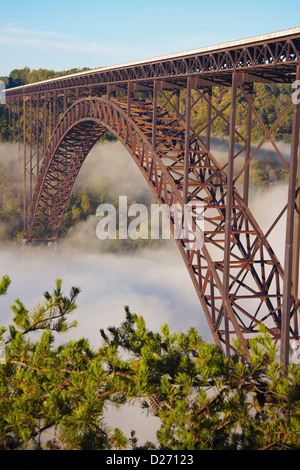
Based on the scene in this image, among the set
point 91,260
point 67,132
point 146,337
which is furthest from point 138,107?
point 91,260

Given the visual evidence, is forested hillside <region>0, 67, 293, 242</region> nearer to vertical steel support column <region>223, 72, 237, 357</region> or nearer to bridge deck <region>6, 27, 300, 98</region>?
bridge deck <region>6, 27, 300, 98</region>

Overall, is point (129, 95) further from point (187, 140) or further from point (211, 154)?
point (187, 140)

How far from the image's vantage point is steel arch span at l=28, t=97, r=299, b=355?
16906 millimetres

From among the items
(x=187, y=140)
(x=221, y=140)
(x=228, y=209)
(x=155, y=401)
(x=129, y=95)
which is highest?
(x=129, y=95)

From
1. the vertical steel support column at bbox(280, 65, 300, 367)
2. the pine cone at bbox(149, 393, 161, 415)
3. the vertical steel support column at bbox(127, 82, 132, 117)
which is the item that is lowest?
the pine cone at bbox(149, 393, 161, 415)

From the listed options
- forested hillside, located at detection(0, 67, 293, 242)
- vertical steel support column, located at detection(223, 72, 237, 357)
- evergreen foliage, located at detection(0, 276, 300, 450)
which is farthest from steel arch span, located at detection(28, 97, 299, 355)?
forested hillside, located at detection(0, 67, 293, 242)

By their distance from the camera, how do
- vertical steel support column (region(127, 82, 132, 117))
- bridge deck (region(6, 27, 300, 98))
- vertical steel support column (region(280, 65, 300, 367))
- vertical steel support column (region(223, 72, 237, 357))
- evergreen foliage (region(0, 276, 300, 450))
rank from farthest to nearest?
vertical steel support column (region(127, 82, 132, 117)) < vertical steel support column (region(223, 72, 237, 357)) < bridge deck (region(6, 27, 300, 98)) < vertical steel support column (region(280, 65, 300, 367)) < evergreen foliage (region(0, 276, 300, 450))

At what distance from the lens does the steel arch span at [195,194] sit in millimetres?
16906

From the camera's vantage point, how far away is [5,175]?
67.2 meters

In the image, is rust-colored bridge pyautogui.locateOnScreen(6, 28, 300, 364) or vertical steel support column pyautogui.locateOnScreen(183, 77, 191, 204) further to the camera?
vertical steel support column pyautogui.locateOnScreen(183, 77, 191, 204)

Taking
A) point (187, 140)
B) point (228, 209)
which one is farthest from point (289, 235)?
point (187, 140)

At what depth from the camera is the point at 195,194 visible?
66.9 ft

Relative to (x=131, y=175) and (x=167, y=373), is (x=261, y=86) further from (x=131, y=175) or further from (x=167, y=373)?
(x=167, y=373)

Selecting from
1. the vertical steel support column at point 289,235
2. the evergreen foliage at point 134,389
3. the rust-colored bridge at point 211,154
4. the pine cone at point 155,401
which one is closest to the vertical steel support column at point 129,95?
the rust-colored bridge at point 211,154
